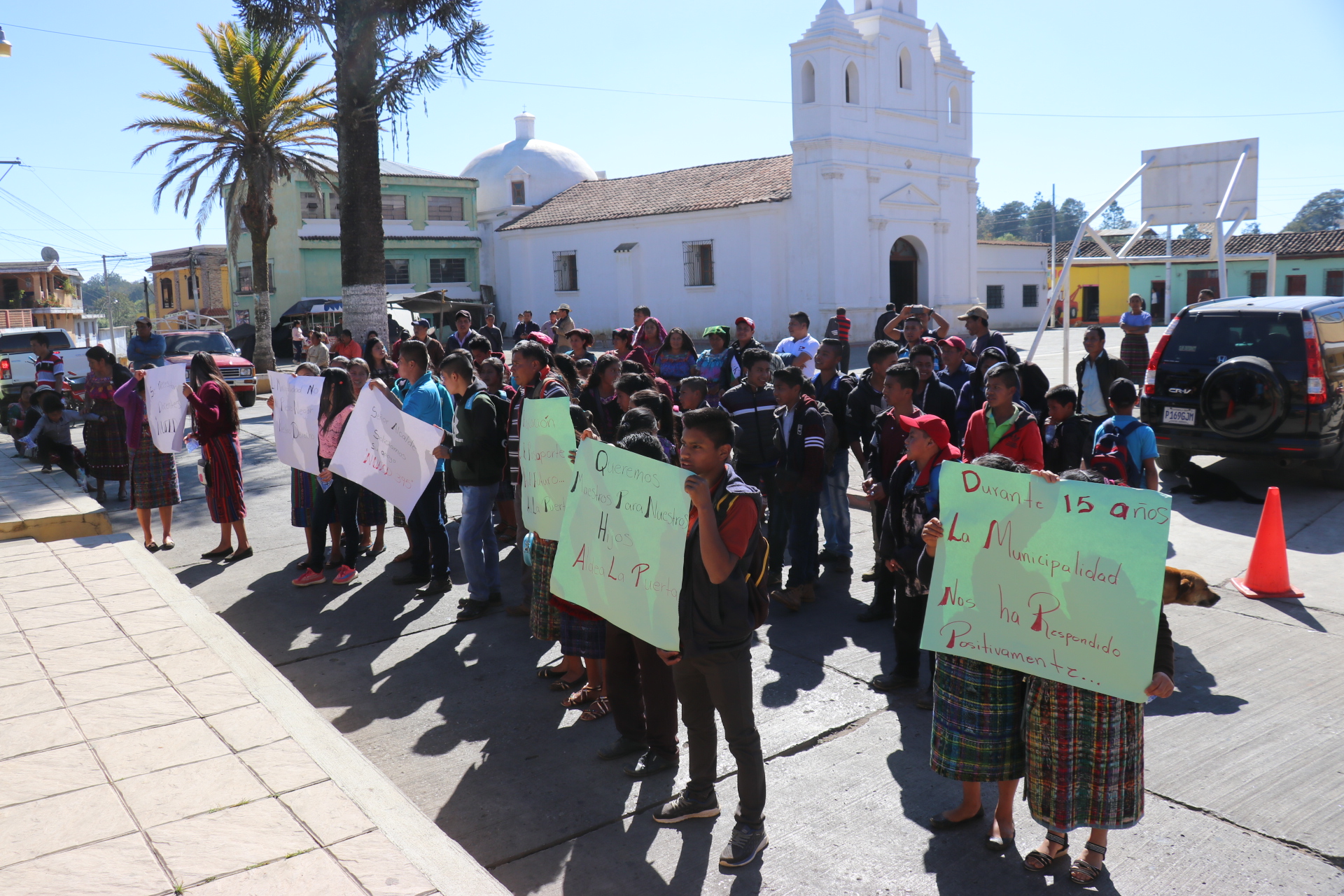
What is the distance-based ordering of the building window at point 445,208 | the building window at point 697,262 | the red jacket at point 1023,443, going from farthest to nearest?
the building window at point 445,208 < the building window at point 697,262 < the red jacket at point 1023,443

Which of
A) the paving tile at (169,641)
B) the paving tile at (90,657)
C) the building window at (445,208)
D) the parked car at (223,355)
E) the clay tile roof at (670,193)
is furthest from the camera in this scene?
the building window at (445,208)

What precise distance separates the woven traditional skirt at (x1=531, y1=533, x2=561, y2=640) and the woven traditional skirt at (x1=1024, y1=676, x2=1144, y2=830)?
→ 8.78 ft

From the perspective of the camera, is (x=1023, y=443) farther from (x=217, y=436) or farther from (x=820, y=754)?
(x=217, y=436)

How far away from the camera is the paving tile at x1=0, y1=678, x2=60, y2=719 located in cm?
448

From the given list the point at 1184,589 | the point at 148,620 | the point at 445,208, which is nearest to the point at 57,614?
the point at 148,620

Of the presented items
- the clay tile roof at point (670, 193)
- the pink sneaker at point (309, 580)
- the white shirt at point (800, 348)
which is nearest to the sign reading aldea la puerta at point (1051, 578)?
the pink sneaker at point (309, 580)

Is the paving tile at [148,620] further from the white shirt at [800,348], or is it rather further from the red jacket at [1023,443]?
the white shirt at [800,348]

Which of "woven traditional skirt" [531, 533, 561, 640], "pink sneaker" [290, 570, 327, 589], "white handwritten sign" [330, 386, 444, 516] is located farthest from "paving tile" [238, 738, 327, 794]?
"pink sneaker" [290, 570, 327, 589]

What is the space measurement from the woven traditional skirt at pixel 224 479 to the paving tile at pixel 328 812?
4.83m

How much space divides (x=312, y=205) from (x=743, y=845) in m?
42.7

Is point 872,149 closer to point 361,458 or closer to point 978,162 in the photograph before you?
point 978,162

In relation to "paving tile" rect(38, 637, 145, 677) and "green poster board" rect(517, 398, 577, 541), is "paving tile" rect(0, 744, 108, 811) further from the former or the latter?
"green poster board" rect(517, 398, 577, 541)

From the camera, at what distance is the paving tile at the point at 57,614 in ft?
18.6

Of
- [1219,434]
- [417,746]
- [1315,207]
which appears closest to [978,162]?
[1219,434]
